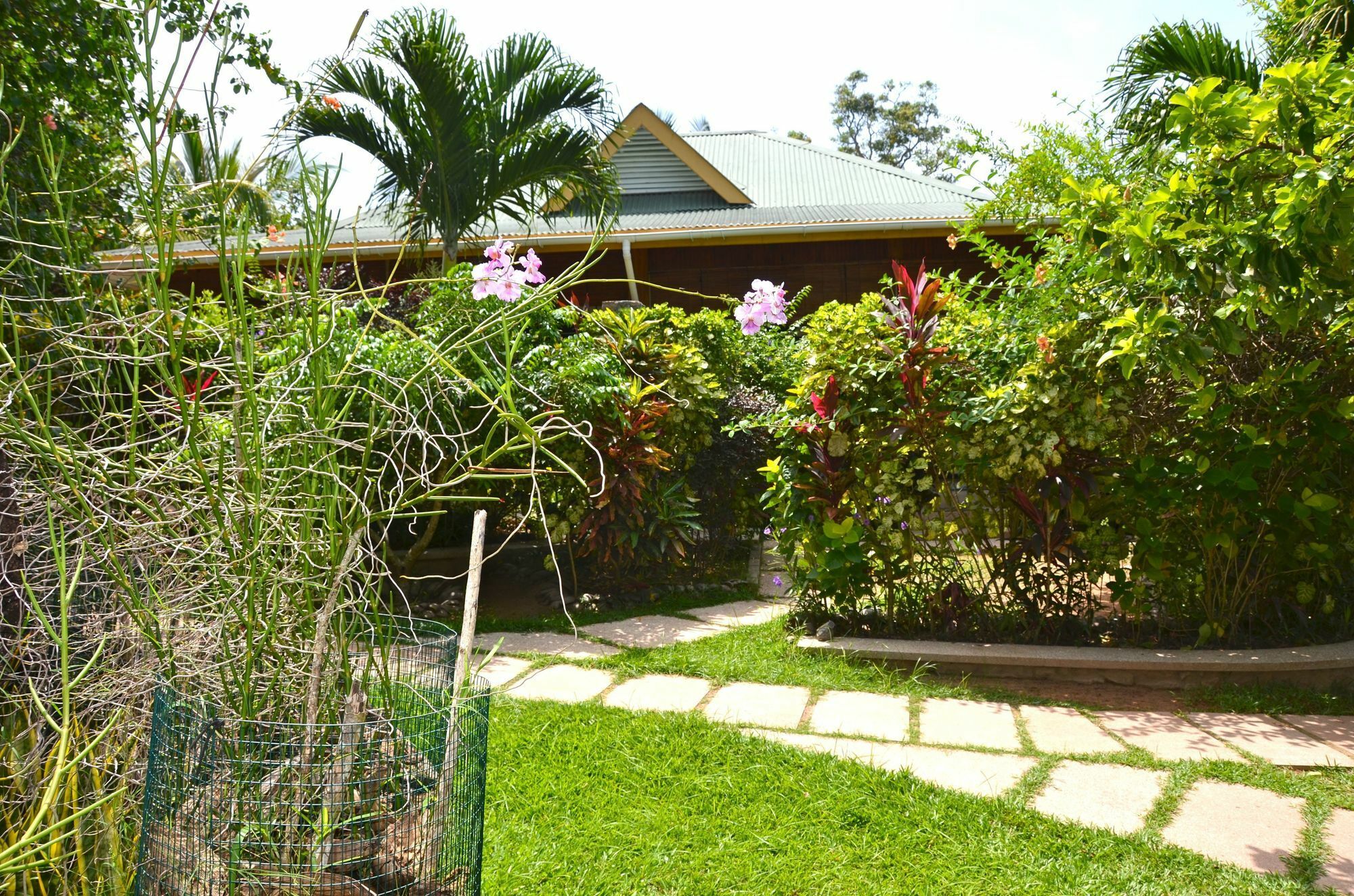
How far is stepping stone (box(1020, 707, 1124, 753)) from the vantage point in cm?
328

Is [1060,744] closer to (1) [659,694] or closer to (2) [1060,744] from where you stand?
(2) [1060,744]

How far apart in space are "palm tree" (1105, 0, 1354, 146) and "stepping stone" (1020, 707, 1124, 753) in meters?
5.65

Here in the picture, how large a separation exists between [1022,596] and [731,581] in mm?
2177

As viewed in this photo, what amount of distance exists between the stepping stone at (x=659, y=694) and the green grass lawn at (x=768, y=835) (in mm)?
428

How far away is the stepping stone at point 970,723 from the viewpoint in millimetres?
3344

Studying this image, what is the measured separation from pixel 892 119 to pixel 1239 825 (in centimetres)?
3303

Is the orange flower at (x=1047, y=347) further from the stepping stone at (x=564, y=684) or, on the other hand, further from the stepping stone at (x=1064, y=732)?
the stepping stone at (x=564, y=684)

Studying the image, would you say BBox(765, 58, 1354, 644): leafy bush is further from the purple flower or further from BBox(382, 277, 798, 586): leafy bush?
the purple flower

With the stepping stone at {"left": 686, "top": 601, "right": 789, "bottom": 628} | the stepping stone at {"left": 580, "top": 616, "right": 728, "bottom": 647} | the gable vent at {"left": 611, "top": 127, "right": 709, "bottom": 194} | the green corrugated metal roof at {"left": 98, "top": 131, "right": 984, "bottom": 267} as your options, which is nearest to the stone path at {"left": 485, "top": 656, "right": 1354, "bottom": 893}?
the stepping stone at {"left": 580, "top": 616, "right": 728, "bottom": 647}

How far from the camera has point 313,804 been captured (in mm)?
1687

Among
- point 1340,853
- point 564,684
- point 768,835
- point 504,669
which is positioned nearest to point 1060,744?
point 1340,853

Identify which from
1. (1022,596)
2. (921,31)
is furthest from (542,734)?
(921,31)

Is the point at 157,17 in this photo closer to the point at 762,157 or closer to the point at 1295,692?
the point at 1295,692

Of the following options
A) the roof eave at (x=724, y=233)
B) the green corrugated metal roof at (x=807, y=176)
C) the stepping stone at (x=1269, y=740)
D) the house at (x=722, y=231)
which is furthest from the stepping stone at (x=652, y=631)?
the green corrugated metal roof at (x=807, y=176)
